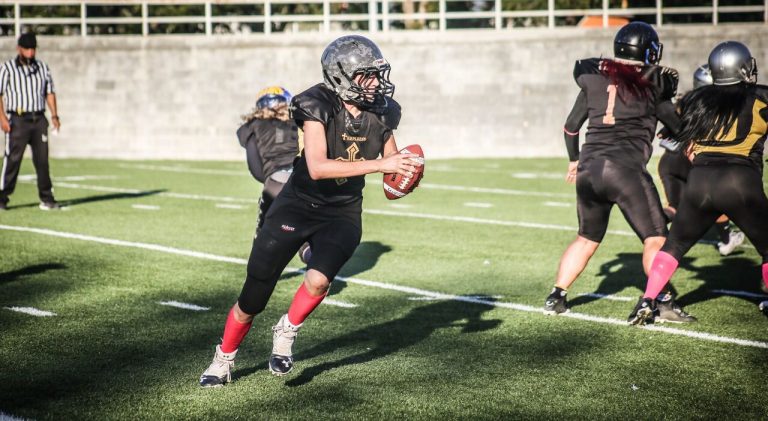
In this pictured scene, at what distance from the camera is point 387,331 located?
6145mm

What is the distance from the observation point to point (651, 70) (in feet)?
20.9

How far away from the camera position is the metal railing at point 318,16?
79.5 ft

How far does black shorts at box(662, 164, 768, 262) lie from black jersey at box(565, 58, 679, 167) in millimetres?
492

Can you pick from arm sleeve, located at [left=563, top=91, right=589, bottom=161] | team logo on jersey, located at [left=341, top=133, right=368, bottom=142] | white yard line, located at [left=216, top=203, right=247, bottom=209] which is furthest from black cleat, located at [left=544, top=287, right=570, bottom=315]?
white yard line, located at [left=216, top=203, right=247, bottom=209]

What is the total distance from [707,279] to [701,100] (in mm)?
2557

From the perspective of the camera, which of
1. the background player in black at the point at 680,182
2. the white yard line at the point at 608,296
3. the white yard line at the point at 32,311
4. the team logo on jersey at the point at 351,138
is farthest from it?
the background player in black at the point at 680,182

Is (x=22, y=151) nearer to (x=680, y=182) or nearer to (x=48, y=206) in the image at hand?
(x=48, y=206)

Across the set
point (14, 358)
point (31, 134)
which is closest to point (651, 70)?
point (14, 358)

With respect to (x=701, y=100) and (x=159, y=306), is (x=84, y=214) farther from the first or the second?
(x=701, y=100)

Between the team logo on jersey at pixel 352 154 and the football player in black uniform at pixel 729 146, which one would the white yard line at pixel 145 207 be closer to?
the football player in black uniform at pixel 729 146

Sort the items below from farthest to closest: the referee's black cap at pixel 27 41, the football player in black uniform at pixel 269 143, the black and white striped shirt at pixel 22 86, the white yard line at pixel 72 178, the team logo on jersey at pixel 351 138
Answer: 1. the white yard line at pixel 72 178
2. the black and white striped shirt at pixel 22 86
3. the referee's black cap at pixel 27 41
4. the football player in black uniform at pixel 269 143
5. the team logo on jersey at pixel 351 138

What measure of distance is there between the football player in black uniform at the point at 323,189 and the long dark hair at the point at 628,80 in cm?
212

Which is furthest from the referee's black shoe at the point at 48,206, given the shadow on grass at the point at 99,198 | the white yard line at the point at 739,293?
the white yard line at the point at 739,293

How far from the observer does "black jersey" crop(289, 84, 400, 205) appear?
4.72m
